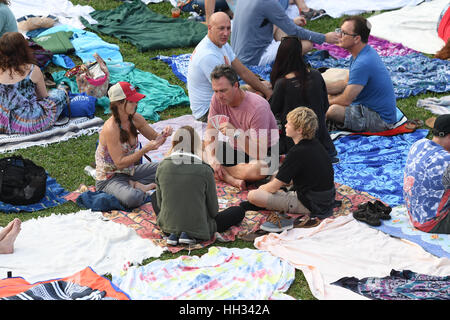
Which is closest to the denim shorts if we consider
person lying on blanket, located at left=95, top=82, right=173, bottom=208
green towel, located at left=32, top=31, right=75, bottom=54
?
person lying on blanket, located at left=95, top=82, right=173, bottom=208

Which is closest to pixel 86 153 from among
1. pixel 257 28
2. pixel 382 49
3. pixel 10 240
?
pixel 10 240

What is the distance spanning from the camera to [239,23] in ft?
33.0

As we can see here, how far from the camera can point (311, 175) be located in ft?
20.9

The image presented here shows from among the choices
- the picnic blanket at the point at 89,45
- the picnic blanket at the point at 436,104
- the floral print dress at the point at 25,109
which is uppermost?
the picnic blanket at the point at 89,45

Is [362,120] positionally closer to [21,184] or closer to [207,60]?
[207,60]

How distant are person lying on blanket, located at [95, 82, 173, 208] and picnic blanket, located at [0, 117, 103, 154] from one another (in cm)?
171

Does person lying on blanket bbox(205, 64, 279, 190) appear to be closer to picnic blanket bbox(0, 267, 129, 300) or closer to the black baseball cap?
the black baseball cap

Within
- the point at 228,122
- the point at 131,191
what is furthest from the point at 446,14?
the point at 131,191

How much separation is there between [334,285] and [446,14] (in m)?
7.93

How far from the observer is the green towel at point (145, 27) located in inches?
464

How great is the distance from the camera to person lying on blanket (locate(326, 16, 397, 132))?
27.2ft

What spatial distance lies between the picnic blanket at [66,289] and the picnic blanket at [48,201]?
5.02ft

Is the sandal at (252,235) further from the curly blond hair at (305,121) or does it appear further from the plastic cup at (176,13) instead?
the plastic cup at (176,13)

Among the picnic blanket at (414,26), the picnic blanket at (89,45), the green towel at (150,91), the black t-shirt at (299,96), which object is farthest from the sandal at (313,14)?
the black t-shirt at (299,96)
